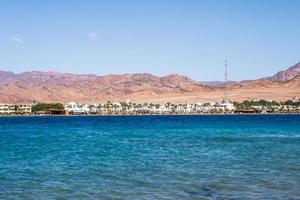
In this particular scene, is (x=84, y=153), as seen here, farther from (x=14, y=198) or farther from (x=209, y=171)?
(x=14, y=198)

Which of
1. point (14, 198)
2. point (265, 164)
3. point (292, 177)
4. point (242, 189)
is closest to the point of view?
point (14, 198)

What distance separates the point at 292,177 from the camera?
2731 cm

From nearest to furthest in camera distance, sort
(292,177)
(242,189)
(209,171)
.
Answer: (242,189) → (292,177) → (209,171)

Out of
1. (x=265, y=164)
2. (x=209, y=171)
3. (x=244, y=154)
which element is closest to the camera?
(x=209, y=171)

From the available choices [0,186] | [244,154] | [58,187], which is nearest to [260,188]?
[58,187]

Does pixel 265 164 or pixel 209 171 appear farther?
pixel 265 164

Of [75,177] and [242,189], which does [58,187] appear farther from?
[242,189]

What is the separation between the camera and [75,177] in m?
27.8

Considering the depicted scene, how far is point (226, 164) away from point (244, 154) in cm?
737

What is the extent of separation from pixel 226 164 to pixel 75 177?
32.6 feet

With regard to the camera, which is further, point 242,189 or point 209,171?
point 209,171

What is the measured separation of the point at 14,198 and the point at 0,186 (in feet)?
9.38

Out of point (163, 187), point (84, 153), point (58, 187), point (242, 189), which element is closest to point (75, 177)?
point (58, 187)

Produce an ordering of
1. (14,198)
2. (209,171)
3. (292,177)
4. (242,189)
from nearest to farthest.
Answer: (14,198) < (242,189) < (292,177) < (209,171)
